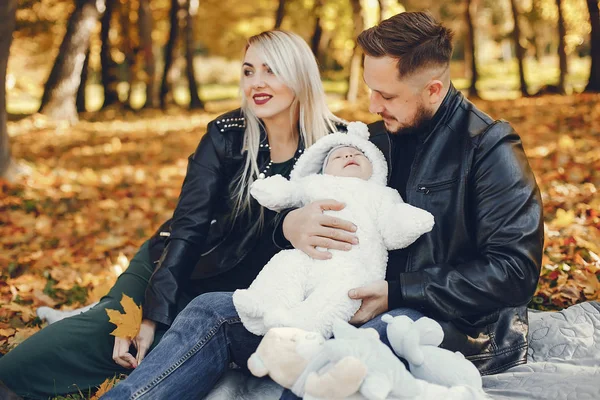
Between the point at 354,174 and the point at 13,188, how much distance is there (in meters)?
5.52

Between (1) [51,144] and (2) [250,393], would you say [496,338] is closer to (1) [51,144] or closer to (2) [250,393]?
(2) [250,393]

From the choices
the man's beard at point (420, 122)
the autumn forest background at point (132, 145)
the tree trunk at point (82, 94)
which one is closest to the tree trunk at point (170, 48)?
the autumn forest background at point (132, 145)

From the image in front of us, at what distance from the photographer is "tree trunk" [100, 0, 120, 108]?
18.4m

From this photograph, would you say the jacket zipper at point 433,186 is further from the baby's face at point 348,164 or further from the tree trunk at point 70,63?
the tree trunk at point 70,63

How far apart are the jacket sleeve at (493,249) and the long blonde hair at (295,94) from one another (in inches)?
39.3

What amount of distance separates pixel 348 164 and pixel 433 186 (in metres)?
0.37

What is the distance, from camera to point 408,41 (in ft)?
9.50

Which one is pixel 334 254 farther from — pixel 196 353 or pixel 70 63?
pixel 70 63

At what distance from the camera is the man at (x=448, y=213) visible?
263 cm

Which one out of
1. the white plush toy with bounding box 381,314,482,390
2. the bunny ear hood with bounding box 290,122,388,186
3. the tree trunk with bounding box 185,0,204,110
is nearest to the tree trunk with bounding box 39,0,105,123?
the tree trunk with bounding box 185,0,204,110

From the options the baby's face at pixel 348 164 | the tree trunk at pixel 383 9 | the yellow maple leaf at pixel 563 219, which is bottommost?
the yellow maple leaf at pixel 563 219

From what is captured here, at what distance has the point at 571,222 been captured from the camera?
5062 mm

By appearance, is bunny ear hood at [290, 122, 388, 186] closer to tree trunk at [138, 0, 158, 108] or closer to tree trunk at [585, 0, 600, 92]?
tree trunk at [585, 0, 600, 92]

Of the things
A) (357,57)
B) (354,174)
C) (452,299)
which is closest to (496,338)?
(452,299)
